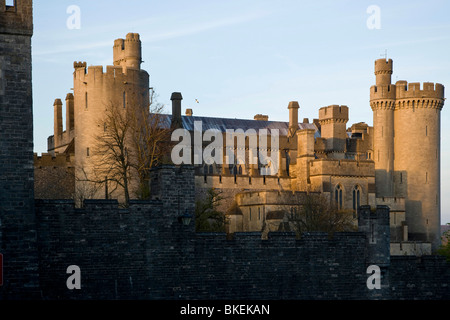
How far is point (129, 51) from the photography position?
6738cm

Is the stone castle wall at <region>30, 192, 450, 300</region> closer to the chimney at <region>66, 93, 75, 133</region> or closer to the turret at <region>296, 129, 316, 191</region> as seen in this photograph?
the turret at <region>296, 129, 316, 191</region>

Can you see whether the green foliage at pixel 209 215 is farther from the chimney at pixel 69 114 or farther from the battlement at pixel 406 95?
the battlement at pixel 406 95

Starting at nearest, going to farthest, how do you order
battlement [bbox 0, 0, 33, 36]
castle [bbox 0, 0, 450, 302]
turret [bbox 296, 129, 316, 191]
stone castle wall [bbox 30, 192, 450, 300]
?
castle [bbox 0, 0, 450, 302] < battlement [bbox 0, 0, 33, 36] < stone castle wall [bbox 30, 192, 450, 300] < turret [bbox 296, 129, 316, 191]

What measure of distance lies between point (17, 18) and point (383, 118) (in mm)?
59151

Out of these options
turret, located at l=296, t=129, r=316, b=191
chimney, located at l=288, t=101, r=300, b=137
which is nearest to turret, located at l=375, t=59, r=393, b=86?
chimney, located at l=288, t=101, r=300, b=137

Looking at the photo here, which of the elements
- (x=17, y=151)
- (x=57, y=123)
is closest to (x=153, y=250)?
(x=17, y=151)

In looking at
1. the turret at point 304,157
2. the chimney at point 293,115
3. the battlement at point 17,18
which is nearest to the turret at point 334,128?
the chimney at point 293,115

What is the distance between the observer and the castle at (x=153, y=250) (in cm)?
2298

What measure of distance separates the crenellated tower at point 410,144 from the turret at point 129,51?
23477mm

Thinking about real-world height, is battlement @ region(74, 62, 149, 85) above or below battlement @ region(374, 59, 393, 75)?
below

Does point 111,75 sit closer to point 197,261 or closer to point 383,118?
point 383,118

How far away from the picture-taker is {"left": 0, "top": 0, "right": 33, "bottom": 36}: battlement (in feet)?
76.3

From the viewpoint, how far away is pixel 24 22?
23.5 m
